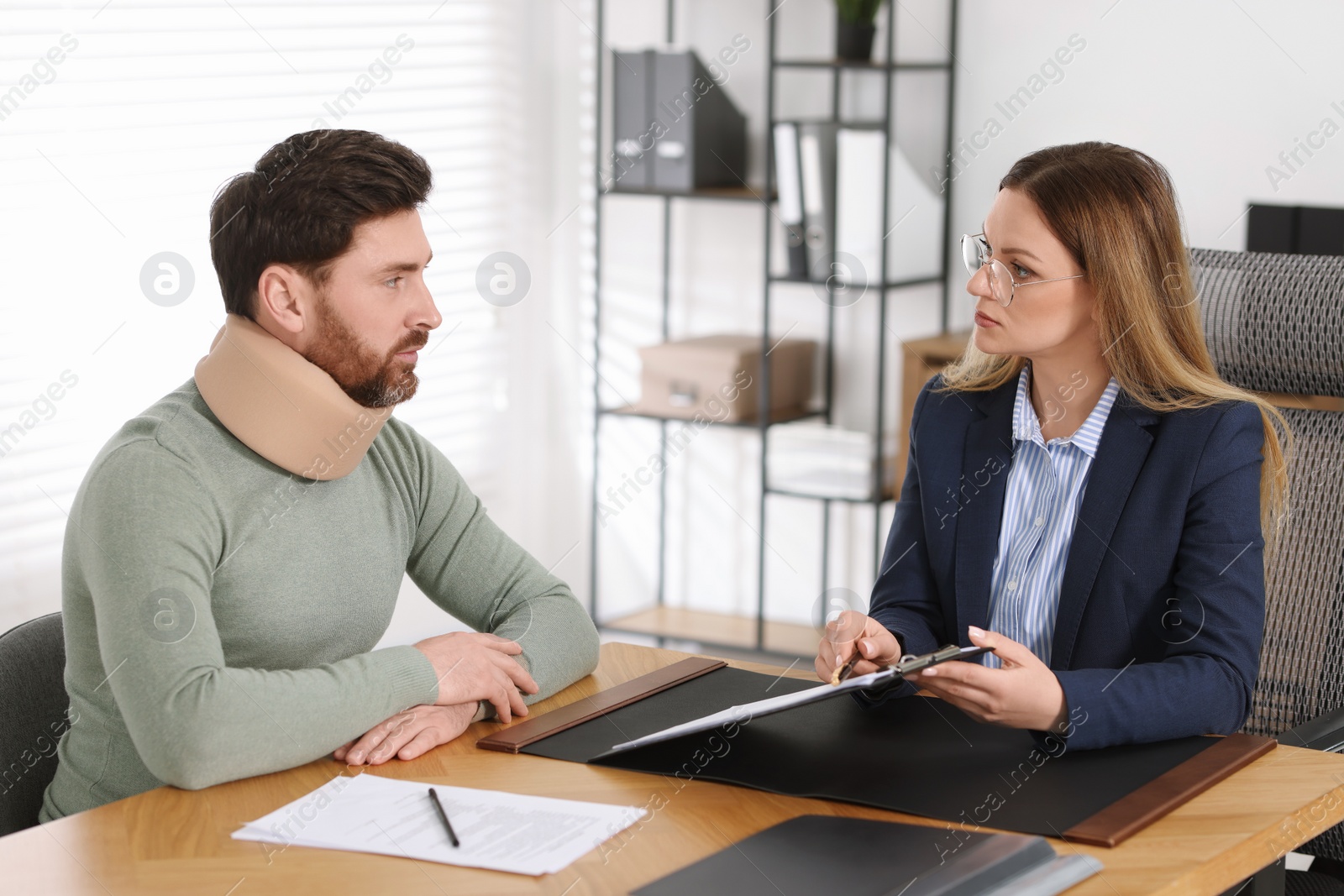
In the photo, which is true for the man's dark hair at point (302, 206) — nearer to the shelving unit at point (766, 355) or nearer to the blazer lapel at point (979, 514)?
the blazer lapel at point (979, 514)

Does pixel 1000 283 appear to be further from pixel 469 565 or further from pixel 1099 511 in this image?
pixel 469 565

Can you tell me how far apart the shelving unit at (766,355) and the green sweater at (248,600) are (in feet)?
5.98

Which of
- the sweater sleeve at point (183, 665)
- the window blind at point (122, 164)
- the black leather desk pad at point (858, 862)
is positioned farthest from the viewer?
the window blind at point (122, 164)

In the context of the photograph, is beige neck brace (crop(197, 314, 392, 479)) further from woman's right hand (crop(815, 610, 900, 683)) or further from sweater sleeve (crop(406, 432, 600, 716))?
woman's right hand (crop(815, 610, 900, 683))

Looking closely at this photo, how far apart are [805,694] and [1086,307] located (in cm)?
70

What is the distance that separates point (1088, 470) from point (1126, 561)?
13 centimetres

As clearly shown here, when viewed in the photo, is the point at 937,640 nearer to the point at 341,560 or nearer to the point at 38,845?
the point at 341,560

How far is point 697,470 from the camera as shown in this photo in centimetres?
404

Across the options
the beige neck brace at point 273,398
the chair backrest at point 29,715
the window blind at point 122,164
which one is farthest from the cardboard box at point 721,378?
the chair backrest at point 29,715

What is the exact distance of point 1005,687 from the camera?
139 cm

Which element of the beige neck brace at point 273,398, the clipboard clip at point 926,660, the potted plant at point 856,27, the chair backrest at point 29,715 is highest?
the potted plant at point 856,27

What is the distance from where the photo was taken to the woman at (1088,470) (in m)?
1.61

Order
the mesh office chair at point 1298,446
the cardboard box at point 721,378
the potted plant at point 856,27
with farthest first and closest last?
the cardboard box at point 721,378 → the potted plant at point 856,27 → the mesh office chair at point 1298,446

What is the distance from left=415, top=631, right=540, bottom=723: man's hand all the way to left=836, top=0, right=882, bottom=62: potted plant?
2.25 metres
